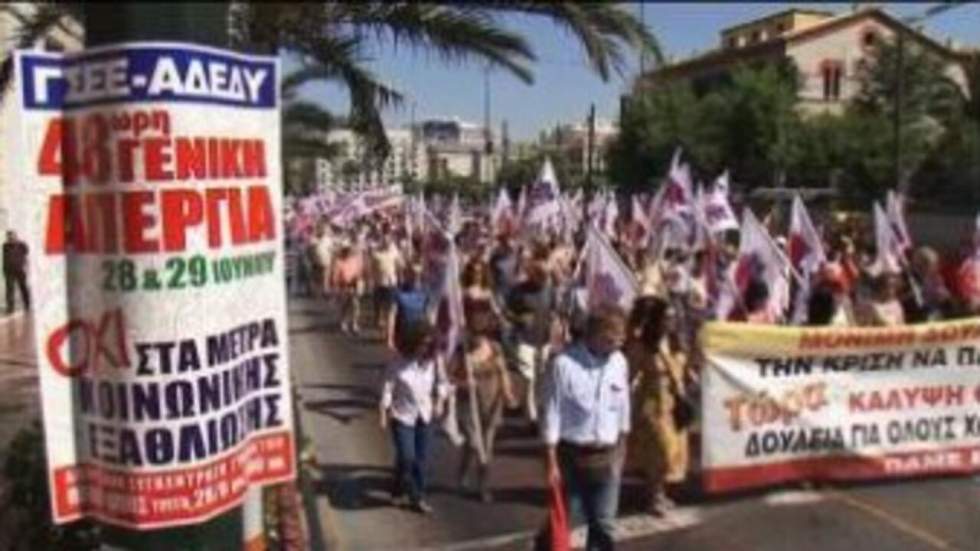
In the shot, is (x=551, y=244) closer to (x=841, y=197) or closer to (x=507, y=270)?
(x=507, y=270)

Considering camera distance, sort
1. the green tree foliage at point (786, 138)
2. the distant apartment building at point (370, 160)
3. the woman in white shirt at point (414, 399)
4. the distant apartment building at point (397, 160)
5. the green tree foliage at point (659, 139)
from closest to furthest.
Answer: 1. the woman in white shirt at point (414, 399)
2. the distant apartment building at point (370, 160)
3. the distant apartment building at point (397, 160)
4. the green tree foliage at point (786, 138)
5. the green tree foliage at point (659, 139)

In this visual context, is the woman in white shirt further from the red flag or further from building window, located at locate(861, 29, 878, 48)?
building window, located at locate(861, 29, 878, 48)

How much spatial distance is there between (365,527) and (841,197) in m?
57.8

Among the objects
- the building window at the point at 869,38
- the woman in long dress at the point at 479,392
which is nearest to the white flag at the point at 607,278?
the woman in long dress at the point at 479,392

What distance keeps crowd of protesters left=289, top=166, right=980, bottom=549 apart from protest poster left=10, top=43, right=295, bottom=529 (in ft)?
13.6

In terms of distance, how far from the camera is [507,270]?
21.7 m

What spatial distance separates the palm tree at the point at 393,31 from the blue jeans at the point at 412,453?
6.91 feet

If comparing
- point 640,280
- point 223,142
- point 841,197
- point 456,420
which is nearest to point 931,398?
point 456,420

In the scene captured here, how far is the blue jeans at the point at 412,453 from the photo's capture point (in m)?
11.8

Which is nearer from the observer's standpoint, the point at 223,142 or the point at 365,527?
the point at 223,142

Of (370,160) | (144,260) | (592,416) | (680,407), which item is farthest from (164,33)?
(370,160)

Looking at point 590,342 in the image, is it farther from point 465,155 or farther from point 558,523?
point 465,155

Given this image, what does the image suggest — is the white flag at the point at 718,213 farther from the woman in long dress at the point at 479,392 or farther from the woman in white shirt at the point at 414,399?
the woman in white shirt at the point at 414,399

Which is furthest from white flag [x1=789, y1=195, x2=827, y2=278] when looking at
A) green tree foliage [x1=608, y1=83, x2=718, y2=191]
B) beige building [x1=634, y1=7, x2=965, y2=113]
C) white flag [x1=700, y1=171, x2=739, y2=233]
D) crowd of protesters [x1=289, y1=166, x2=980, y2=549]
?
beige building [x1=634, y1=7, x2=965, y2=113]
